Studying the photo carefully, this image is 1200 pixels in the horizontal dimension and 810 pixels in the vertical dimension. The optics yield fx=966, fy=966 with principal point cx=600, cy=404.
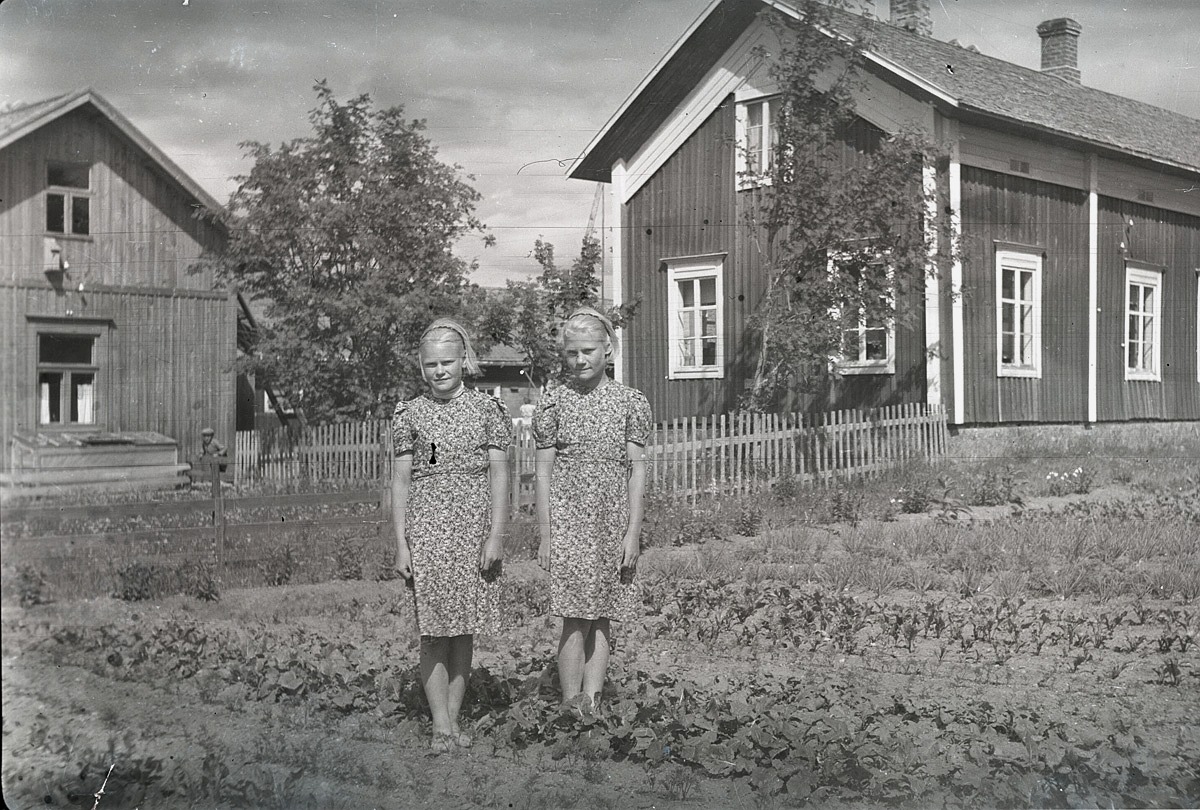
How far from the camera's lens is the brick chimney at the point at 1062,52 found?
993 cm

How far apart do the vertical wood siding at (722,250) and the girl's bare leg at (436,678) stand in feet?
14.6

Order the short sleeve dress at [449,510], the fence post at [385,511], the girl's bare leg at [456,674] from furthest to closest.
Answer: the fence post at [385,511] < the girl's bare leg at [456,674] < the short sleeve dress at [449,510]

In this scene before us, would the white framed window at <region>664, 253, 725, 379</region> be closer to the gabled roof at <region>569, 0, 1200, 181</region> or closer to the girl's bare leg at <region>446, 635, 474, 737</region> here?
the gabled roof at <region>569, 0, 1200, 181</region>

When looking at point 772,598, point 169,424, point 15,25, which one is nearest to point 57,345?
point 169,424

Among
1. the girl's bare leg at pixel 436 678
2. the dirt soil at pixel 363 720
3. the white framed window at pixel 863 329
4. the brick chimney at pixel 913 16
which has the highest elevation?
the brick chimney at pixel 913 16

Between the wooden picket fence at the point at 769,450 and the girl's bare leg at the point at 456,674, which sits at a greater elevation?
the wooden picket fence at the point at 769,450

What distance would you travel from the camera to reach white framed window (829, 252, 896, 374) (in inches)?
344

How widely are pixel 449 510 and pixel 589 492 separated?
0.61 meters

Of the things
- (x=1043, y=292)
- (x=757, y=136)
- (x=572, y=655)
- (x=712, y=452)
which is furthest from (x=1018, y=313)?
(x=572, y=655)

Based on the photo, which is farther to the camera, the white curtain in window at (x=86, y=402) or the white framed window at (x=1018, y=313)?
the white framed window at (x=1018, y=313)

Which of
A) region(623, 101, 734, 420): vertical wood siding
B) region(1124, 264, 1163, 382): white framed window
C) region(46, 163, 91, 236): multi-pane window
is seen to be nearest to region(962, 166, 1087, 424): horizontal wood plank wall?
region(1124, 264, 1163, 382): white framed window

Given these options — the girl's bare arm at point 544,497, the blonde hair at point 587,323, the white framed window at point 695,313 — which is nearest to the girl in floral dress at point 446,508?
the girl's bare arm at point 544,497

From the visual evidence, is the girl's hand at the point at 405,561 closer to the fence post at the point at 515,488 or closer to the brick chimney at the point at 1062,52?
the fence post at the point at 515,488

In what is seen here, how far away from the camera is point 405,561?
4.03 m
